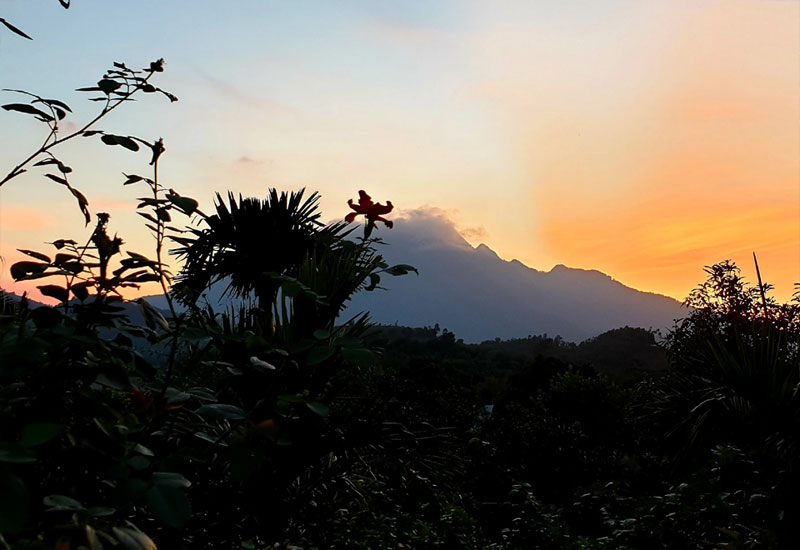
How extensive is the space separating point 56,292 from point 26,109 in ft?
1.34

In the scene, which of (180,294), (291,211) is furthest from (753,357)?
(291,211)

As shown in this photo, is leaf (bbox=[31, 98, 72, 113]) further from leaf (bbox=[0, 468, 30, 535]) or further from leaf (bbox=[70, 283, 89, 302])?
leaf (bbox=[0, 468, 30, 535])

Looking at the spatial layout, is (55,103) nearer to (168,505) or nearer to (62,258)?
(62,258)

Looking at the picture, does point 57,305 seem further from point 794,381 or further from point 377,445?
point 794,381

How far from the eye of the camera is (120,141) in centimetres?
125

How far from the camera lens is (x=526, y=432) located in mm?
9570

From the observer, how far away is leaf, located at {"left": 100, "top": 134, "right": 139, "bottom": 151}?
49.0 inches

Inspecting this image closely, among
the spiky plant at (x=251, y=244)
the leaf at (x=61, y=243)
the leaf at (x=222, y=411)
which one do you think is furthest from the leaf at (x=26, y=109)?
the spiky plant at (x=251, y=244)

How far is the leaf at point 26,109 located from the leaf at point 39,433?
73 centimetres

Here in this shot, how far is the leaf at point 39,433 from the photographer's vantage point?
0.80 meters

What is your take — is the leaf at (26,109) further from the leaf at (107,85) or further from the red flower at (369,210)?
the red flower at (369,210)

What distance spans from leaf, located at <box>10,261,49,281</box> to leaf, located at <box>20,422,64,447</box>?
15.6 inches

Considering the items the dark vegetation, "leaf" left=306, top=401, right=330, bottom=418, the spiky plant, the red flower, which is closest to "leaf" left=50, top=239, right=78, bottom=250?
the dark vegetation

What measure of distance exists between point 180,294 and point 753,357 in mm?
3303
